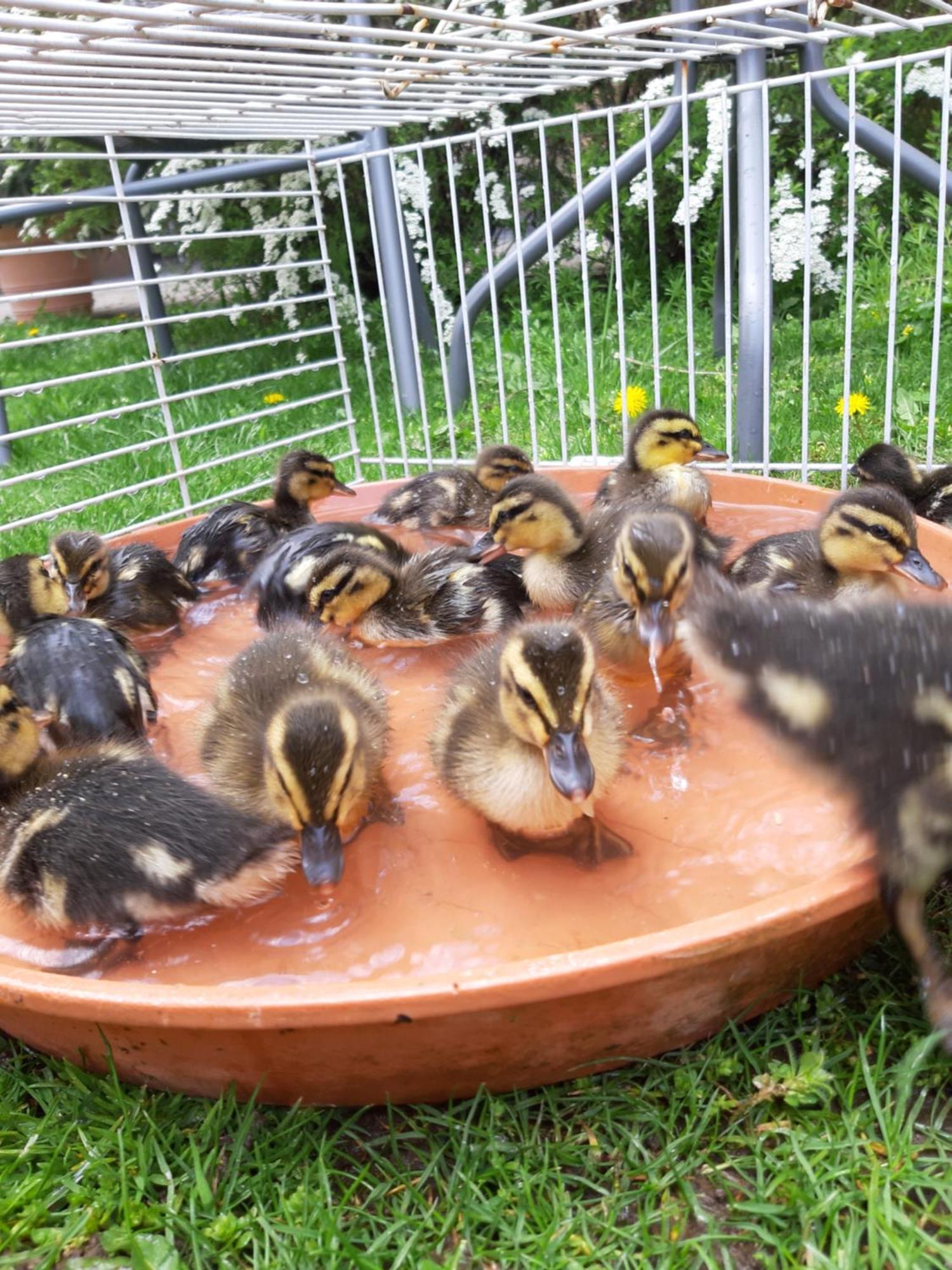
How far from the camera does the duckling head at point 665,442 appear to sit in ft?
9.41

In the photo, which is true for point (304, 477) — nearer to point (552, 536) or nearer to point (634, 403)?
point (552, 536)

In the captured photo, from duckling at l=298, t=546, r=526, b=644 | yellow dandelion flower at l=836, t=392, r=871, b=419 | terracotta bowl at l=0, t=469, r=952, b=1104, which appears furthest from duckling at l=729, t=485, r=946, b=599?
yellow dandelion flower at l=836, t=392, r=871, b=419

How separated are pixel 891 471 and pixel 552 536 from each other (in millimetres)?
1035

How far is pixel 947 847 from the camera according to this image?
1204 millimetres

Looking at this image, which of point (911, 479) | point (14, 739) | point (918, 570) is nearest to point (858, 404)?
point (911, 479)

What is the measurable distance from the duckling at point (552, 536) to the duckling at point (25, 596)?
1.12 m

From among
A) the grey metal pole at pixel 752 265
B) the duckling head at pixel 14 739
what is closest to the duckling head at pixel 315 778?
the duckling head at pixel 14 739

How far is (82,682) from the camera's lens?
2.00 m

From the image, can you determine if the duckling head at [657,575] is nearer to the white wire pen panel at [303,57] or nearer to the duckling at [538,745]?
the duckling at [538,745]

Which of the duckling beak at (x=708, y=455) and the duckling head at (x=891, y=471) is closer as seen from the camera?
the duckling head at (x=891, y=471)

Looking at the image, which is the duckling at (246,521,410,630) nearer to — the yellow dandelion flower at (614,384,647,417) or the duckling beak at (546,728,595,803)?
the duckling beak at (546,728,595,803)

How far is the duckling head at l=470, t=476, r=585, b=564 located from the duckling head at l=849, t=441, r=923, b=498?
0.90 m

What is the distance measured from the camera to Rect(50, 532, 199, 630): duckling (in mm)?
2576

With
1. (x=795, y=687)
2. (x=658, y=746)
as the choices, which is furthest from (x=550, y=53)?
(x=795, y=687)
